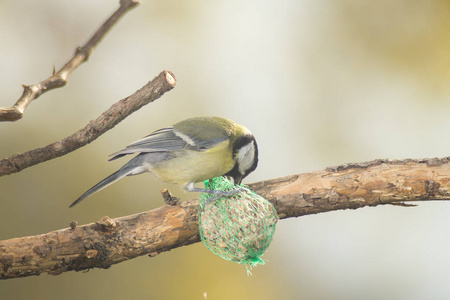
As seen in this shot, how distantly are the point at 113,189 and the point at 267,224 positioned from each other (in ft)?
6.28

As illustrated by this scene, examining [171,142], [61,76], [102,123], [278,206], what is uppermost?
[61,76]

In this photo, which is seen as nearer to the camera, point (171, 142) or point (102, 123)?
point (102, 123)

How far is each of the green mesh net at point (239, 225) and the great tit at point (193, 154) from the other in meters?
0.21

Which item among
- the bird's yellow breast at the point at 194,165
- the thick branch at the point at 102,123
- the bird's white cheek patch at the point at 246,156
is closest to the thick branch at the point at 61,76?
the thick branch at the point at 102,123

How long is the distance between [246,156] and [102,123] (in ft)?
2.31

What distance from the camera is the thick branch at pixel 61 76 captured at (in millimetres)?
1627

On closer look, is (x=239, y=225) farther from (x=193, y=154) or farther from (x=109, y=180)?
(x=109, y=180)

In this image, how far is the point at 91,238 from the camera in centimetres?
191

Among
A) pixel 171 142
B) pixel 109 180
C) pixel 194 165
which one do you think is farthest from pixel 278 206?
pixel 109 180

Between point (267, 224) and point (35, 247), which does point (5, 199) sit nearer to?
point (35, 247)

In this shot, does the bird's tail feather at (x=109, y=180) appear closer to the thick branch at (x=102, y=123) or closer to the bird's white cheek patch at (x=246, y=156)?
the thick branch at (x=102, y=123)

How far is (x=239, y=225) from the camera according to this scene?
187cm

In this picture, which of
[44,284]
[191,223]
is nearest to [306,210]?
[191,223]

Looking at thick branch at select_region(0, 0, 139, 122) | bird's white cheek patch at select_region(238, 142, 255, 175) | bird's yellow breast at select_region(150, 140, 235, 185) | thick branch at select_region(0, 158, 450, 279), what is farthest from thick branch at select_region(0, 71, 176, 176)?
bird's white cheek patch at select_region(238, 142, 255, 175)
